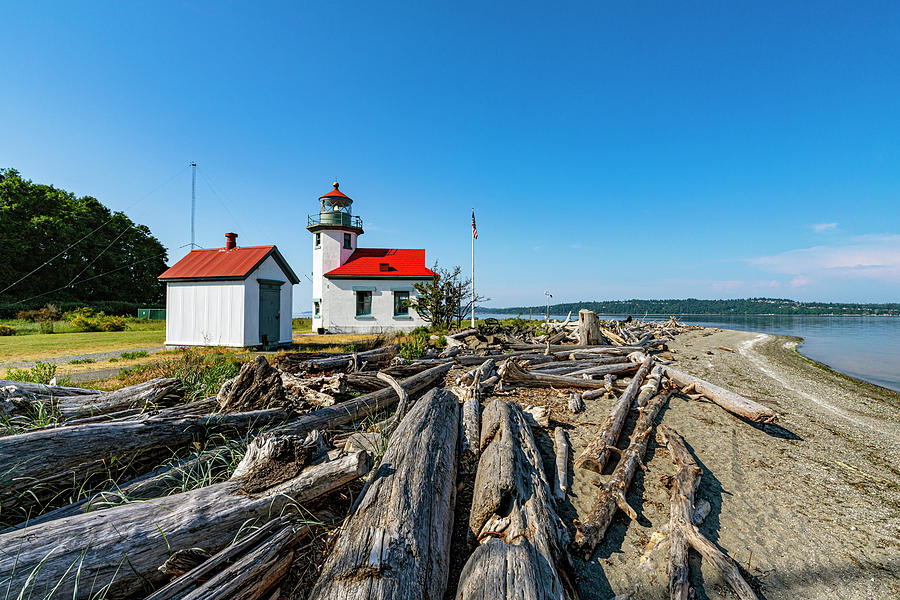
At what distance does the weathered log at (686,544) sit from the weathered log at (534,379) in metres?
4.06

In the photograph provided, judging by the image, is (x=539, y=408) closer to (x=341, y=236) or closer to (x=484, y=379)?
(x=484, y=379)

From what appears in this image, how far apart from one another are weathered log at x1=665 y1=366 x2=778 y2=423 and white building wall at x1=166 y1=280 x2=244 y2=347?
15484 millimetres

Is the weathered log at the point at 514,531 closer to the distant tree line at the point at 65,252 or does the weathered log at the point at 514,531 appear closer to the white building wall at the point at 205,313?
the white building wall at the point at 205,313

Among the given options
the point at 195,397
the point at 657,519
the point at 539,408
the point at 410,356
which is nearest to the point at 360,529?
the point at 657,519

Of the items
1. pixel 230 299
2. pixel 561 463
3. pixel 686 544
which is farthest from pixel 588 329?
pixel 230 299

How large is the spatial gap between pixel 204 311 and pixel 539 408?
15097 mm

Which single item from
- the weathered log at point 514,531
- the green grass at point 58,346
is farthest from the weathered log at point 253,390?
the green grass at point 58,346

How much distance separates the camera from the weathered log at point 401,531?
2205 millimetres

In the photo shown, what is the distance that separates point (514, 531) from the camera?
2887mm

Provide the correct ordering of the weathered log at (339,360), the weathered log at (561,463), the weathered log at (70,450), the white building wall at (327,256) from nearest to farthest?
the weathered log at (70,450) < the weathered log at (561,463) < the weathered log at (339,360) < the white building wall at (327,256)

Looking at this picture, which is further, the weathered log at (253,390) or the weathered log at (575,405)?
the weathered log at (575,405)

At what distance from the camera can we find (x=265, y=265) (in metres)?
15.9

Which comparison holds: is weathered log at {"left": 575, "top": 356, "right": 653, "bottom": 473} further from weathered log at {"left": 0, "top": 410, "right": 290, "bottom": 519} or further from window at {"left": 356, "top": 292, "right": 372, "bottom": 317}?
window at {"left": 356, "top": 292, "right": 372, "bottom": 317}

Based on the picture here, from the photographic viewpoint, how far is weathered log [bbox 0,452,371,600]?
2023mm
